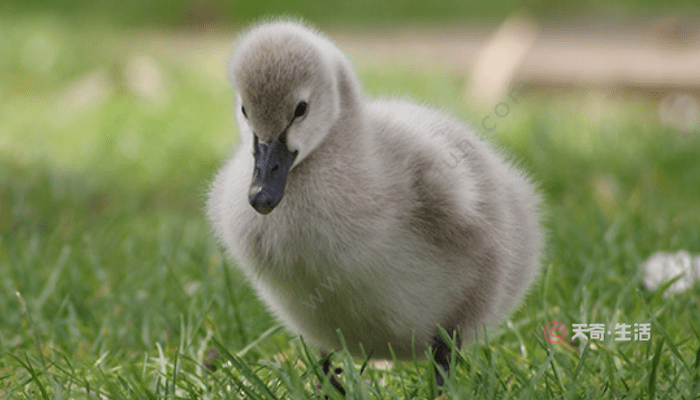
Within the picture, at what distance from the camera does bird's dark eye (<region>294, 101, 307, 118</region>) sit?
2.17m

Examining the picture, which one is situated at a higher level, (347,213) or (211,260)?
(347,213)

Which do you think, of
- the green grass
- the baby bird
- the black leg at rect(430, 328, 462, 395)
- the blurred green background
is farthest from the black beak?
the blurred green background

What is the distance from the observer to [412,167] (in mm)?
2395

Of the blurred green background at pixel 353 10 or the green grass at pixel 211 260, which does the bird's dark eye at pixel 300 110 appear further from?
the blurred green background at pixel 353 10

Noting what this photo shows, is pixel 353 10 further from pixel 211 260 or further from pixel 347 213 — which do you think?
pixel 347 213

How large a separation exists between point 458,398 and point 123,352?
147 cm

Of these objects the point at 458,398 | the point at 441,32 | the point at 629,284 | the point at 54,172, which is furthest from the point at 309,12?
the point at 458,398

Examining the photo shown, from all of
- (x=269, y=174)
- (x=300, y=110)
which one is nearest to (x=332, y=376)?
(x=269, y=174)

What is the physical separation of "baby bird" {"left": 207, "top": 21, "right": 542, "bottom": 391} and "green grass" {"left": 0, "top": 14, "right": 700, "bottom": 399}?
0.49 feet

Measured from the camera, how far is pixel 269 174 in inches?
83.0

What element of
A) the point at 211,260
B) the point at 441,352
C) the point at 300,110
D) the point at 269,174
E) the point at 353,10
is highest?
the point at 353,10

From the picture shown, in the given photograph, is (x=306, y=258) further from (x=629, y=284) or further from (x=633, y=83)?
(x=633, y=83)

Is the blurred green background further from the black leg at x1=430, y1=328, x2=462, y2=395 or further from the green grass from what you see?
the black leg at x1=430, y1=328, x2=462, y2=395

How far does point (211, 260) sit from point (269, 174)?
1.85 m
